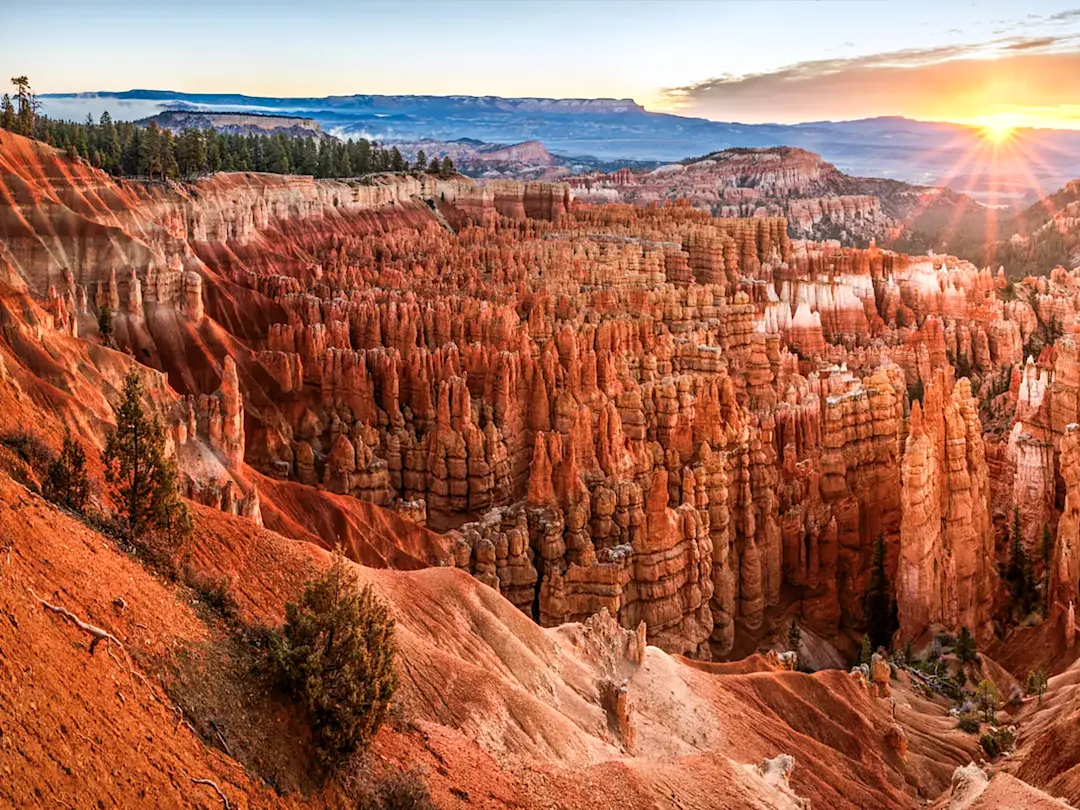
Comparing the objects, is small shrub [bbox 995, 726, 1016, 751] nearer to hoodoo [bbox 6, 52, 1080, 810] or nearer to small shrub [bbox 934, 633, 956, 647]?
hoodoo [bbox 6, 52, 1080, 810]

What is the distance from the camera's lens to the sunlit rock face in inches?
1102

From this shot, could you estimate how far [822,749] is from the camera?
2039cm

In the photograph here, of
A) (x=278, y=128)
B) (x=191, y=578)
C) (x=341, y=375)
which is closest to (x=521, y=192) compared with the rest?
(x=341, y=375)

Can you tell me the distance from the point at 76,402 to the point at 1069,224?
97.1m

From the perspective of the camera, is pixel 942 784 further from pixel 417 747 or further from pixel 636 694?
pixel 417 747

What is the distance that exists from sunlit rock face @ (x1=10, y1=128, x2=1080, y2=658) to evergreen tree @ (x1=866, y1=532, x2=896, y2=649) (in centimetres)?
59

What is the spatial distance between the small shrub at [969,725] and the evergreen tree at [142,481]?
699 inches

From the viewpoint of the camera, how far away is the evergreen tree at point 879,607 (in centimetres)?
3266

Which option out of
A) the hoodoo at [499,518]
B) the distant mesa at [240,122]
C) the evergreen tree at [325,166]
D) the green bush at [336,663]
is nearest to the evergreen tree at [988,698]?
the hoodoo at [499,518]

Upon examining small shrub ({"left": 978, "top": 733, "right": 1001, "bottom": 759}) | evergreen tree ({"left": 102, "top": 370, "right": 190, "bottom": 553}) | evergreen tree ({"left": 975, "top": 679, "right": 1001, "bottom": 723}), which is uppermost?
evergreen tree ({"left": 102, "top": 370, "right": 190, "bottom": 553})

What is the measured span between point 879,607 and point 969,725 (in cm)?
968

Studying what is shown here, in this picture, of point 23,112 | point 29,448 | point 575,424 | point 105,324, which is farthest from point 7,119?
point 29,448

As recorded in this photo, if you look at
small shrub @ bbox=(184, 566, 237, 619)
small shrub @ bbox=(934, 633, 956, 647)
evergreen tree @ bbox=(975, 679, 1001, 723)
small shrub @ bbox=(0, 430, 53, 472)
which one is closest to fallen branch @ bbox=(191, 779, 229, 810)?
small shrub @ bbox=(184, 566, 237, 619)

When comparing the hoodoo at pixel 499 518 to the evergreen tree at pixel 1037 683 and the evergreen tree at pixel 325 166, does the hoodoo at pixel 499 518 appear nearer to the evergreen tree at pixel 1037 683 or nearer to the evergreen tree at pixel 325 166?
the evergreen tree at pixel 1037 683
